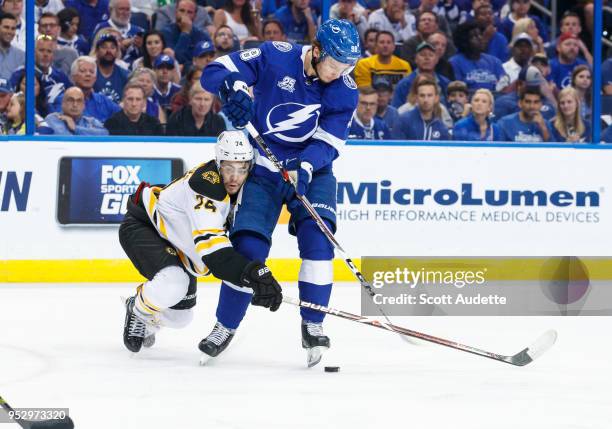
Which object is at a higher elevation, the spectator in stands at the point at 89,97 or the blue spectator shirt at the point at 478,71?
the blue spectator shirt at the point at 478,71

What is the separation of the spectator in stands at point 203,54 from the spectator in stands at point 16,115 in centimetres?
94

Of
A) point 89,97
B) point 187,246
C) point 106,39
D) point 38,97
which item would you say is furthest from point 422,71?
point 187,246

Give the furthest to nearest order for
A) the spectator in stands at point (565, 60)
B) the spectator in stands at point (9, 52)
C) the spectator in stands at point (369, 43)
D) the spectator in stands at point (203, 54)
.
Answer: the spectator in stands at point (565, 60)
the spectator in stands at point (369, 43)
the spectator in stands at point (203, 54)
the spectator in stands at point (9, 52)

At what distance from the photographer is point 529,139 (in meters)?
6.49

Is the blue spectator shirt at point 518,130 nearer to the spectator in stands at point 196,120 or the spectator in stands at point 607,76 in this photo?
the spectator in stands at point 607,76

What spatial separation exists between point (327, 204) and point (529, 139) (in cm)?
279

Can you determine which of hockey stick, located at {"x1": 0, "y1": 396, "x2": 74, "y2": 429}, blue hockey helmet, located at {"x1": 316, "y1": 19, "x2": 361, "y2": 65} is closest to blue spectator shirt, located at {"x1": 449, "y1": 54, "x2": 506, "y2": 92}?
blue hockey helmet, located at {"x1": 316, "y1": 19, "x2": 361, "y2": 65}

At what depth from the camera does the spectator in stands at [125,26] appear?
20.5 ft

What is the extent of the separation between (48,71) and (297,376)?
3.01 meters

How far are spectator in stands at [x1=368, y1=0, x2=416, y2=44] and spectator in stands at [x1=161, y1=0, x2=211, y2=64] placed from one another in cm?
100

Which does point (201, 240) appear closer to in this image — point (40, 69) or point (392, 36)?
point (40, 69)

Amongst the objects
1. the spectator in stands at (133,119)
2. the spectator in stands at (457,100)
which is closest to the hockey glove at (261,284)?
the spectator in stands at (133,119)

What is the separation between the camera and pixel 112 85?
20.0ft

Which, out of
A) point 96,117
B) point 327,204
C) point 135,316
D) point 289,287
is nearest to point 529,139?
point 289,287
